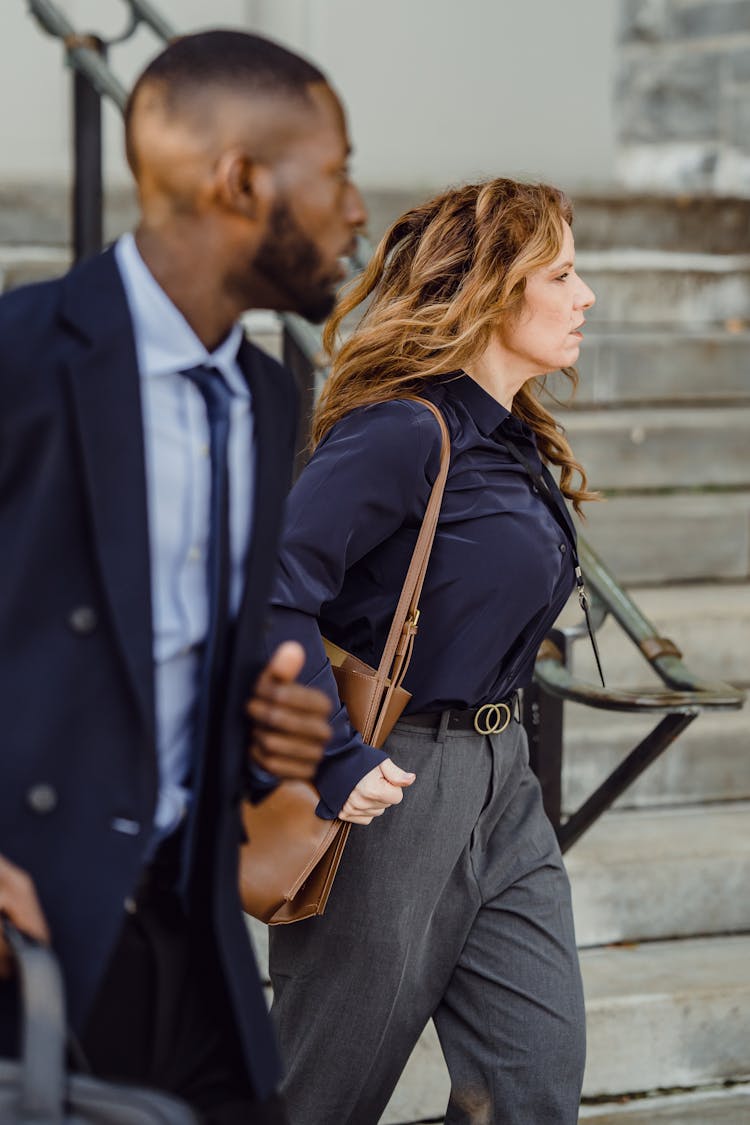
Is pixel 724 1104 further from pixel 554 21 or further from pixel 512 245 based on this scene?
pixel 554 21

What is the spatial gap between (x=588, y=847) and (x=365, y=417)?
79.1 inches

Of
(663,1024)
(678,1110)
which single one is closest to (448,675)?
(663,1024)

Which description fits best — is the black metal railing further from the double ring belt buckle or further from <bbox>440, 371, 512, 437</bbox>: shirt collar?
<bbox>440, 371, 512, 437</bbox>: shirt collar

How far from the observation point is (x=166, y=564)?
63.2 inches

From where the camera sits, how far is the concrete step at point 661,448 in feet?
18.5

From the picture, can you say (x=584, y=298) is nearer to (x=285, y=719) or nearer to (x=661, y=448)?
(x=285, y=719)

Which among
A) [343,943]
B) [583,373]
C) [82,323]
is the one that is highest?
[82,323]

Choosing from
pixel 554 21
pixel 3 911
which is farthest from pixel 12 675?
pixel 554 21

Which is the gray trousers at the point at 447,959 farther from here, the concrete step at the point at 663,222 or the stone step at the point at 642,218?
the concrete step at the point at 663,222

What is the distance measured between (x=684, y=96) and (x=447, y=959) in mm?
5643

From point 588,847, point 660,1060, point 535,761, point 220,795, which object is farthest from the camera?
point 588,847

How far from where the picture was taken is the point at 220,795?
5.46ft

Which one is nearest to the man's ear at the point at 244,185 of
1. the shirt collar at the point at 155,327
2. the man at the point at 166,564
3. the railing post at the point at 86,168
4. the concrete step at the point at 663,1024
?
the man at the point at 166,564

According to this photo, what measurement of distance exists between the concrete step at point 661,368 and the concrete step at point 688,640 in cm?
108
